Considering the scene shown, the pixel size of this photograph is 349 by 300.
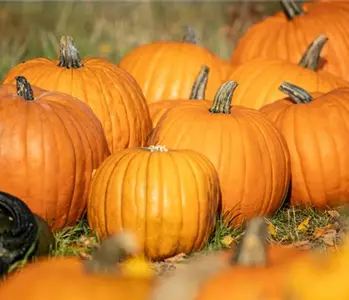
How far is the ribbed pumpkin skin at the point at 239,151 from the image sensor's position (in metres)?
3.89

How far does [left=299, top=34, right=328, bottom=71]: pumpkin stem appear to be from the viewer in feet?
16.3

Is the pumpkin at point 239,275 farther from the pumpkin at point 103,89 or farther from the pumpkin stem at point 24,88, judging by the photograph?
the pumpkin at point 103,89

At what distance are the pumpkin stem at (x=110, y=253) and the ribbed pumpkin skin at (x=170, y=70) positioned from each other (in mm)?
3628

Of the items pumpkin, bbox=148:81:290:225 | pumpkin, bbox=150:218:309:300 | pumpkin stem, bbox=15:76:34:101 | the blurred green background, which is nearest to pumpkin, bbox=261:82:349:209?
pumpkin, bbox=148:81:290:225

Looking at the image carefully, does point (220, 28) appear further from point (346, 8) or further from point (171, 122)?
point (171, 122)

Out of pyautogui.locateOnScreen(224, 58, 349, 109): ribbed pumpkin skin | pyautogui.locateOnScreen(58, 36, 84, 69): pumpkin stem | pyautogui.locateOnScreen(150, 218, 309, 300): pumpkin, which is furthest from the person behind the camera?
pyautogui.locateOnScreen(224, 58, 349, 109): ribbed pumpkin skin

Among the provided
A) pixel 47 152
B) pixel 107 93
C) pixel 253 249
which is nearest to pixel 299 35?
pixel 107 93

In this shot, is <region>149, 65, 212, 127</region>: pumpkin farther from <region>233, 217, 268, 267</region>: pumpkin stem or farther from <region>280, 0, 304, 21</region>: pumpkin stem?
<region>233, 217, 268, 267</region>: pumpkin stem

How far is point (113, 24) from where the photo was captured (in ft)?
29.7

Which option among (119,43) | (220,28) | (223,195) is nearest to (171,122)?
(223,195)

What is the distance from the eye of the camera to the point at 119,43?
811 centimetres

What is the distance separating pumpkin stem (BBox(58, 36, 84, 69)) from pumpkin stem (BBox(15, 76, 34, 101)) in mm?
584

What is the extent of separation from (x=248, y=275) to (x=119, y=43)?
6849mm

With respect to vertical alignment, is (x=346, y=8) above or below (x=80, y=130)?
above
